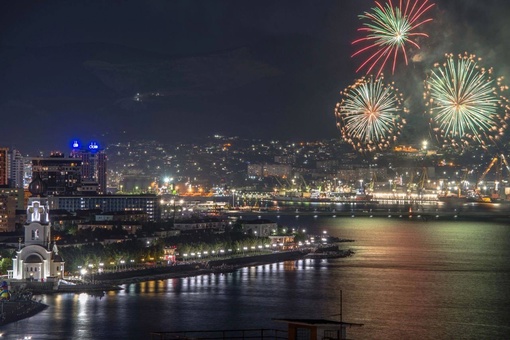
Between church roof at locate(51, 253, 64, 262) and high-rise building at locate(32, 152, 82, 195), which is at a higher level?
high-rise building at locate(32, 152, 82, 195)

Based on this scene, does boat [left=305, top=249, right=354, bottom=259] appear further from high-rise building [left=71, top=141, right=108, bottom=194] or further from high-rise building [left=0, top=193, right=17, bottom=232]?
high-rise building [left=71, top=141, right=108, bottom=194]

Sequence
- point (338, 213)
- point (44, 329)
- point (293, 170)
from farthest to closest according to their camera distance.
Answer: point (293, 170) < point (338, 213) < point (44, 329)

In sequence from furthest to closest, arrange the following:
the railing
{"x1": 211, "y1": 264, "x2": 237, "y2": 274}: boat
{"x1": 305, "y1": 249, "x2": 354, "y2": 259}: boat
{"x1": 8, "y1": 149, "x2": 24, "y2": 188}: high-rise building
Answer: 1. {"x1": 8, "y1": 149, "x2": 24, "y2": 188}: high-rise building
2. {"x1": 305, "y1": 249, "x2": 354, "y2": 259}: boat
3. {"x1": 211, "y1": 264, "x2": 237, "y2": 274}: boat
4. the railing

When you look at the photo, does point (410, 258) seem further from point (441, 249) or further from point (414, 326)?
point (414, 326)

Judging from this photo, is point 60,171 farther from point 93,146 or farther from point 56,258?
point 56,258

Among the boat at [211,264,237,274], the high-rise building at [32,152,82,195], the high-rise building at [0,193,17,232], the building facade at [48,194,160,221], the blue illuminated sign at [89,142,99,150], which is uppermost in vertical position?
the blue illuminated sign at [89,142,99,150]

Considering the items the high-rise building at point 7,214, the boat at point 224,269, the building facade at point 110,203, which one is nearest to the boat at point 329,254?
the boat at point 224,269

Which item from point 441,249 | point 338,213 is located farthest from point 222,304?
point 338,213

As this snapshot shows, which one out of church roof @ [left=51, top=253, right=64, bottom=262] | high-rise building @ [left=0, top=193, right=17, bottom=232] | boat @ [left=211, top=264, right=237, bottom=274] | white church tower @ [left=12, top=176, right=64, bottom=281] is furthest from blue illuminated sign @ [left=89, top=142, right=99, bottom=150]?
church roof @ [left=51, top=253, right=64, bottom=262]
